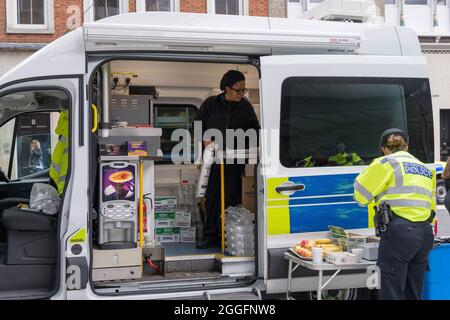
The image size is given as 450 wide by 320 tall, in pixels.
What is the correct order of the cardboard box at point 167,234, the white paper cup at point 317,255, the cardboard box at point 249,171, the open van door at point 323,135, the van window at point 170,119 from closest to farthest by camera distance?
the white paper cup at point 317,255 → the open van door at point 323,135 → the cardboard box at point 249,171 → the cardboard box at point 167,234 → the van window at point 170,119

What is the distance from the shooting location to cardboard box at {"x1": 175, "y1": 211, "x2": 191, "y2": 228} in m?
6.12

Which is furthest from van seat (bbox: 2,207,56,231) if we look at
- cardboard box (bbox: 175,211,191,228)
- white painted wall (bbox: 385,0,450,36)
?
white painted wall (bbox: 385,0,450,36)

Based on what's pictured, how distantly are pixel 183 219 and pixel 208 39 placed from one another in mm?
2303

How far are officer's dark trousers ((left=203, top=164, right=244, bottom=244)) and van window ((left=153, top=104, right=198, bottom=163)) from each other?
4.39 ft

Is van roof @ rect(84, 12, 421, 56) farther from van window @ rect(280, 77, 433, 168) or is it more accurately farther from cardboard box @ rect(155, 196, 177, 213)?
cardboard box @ rect(155, 196, 177, 213)

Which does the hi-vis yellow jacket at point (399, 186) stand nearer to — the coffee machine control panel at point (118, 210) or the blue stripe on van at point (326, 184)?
the blue stripe on van at point (326, 184)

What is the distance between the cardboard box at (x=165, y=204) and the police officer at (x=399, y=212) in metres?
2.44

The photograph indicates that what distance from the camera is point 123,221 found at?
188 inches

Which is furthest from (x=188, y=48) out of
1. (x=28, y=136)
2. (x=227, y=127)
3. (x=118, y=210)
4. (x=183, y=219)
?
(x=28, y=136)

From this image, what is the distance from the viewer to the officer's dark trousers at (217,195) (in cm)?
568

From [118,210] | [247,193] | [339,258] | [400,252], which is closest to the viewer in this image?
[400,252]

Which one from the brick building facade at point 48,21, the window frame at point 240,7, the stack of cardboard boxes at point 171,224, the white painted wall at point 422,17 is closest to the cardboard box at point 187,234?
the stack of cardboard boxes at point 171,224

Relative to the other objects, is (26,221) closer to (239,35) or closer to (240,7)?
(239,35)

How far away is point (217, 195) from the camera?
5.76 m
